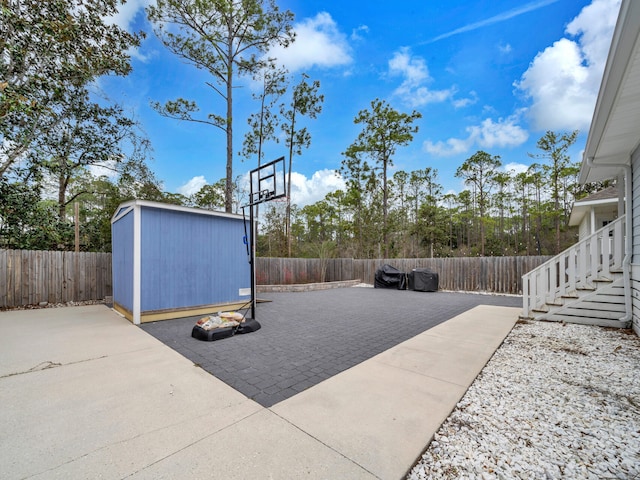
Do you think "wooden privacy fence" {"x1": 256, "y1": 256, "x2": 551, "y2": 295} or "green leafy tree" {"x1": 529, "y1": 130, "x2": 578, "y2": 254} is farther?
"green leafy tree" {"x1": 529, "y1": 130, "x2": 578, "y2": 254}

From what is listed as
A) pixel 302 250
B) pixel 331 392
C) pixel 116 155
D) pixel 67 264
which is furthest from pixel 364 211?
pixel 331 392

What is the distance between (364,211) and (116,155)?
40.1 ft

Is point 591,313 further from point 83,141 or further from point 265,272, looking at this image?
point 83,141

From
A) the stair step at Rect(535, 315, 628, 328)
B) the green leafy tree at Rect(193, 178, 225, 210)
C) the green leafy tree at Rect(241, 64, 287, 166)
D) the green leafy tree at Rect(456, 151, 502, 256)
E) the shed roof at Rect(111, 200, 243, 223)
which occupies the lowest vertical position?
the stair step at Rect(535, 315, 628, 328)

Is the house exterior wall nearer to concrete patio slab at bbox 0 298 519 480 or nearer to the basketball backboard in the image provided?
concrete patio slab at bbox 0 298 519 480

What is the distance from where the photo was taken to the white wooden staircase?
4297 mm

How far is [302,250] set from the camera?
1464 cm

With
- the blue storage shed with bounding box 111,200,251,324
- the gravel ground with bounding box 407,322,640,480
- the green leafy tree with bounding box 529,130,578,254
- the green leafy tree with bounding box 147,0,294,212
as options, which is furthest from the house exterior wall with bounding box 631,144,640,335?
the green leafy tree with bounding box 529,130,578,254

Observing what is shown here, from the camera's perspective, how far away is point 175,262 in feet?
16.7

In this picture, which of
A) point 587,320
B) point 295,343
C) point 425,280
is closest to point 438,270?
point 425,280

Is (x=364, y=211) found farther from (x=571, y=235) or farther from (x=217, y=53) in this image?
(x=571, y=235)

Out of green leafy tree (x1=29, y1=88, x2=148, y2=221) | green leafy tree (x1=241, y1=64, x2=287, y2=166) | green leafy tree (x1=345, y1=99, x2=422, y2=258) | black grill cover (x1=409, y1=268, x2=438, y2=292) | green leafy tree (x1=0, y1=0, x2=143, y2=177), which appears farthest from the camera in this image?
green leafy tree (x1=345, y1=99, x2=422, y2=258)

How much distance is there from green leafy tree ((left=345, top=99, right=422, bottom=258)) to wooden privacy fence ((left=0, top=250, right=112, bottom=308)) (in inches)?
480

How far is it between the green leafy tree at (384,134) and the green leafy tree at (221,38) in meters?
5.79
